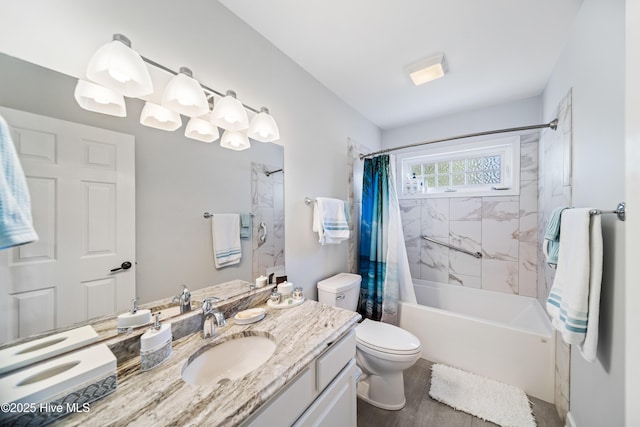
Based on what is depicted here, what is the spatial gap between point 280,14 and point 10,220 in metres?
1.50

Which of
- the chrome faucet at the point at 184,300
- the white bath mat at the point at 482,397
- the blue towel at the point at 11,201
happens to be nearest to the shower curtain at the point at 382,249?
the white bath mat at the point at 482,397

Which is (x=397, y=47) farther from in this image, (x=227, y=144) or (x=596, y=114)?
(x=227, y=144)

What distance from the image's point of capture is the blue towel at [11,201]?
40 cm

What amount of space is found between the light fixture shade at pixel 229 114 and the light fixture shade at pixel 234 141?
0.19 ft

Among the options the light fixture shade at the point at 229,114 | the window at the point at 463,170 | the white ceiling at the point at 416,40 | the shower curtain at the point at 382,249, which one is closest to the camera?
the light fixture shade at the point at 229,114

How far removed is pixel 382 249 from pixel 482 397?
49.8 inches

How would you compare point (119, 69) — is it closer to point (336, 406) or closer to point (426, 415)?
point (336, 406)

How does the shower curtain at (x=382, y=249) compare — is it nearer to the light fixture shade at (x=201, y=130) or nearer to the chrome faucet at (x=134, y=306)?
the light fixture shade at (x=201, y=130)

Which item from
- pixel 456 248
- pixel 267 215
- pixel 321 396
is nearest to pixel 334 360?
pixel 321 396

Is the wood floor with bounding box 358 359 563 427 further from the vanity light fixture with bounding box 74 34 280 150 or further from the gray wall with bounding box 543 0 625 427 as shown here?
the vanity light fixture with bounding box 74 34 280 150

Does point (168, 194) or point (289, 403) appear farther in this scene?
point (168, 194)

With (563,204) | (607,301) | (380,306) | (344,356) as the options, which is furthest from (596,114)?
(380,306)

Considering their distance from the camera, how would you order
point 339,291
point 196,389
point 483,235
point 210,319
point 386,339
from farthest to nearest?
point 483,235 < point 339,291 < point 386,339 < point 210,319 < point 196,389

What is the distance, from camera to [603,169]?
99 centimetres
